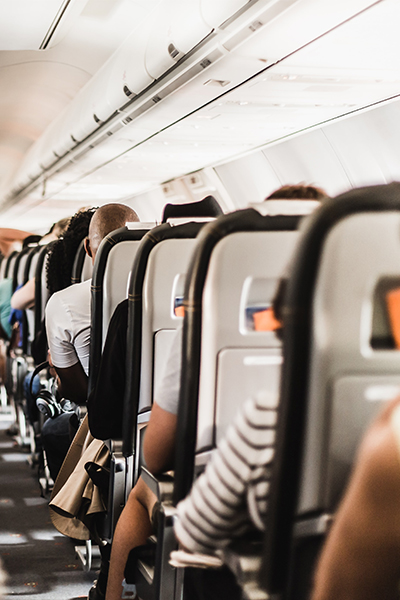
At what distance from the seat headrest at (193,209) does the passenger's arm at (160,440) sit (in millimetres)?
1180

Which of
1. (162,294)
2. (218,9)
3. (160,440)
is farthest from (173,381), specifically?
(218,9)

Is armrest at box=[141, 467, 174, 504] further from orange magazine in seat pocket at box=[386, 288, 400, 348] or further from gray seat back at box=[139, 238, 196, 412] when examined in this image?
orange magazine in seat pocket at box=[386, 288, 400, 348]

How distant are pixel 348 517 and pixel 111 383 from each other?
6.21 ft

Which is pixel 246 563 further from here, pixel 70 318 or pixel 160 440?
pixel 70 318

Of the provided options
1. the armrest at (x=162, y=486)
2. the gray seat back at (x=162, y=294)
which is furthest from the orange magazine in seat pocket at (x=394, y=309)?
the gray seat back at (x=162, y=294)

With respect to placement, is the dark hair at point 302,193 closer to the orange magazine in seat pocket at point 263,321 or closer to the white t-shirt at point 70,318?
the orange magazine in seat pocket at point 263,321

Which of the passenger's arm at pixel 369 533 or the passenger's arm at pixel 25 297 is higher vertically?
the passenger's arm at pixel 25 297

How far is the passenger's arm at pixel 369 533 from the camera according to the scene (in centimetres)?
94

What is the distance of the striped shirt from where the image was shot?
1445 millimetres

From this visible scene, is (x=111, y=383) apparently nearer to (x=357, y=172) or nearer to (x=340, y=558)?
(x=340, y=558)

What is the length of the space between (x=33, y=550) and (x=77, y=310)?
1.41 m

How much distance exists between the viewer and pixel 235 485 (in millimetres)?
1494

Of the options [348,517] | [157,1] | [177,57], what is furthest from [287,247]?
[157,1]

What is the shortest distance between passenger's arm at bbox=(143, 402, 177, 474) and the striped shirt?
17.0 inches
